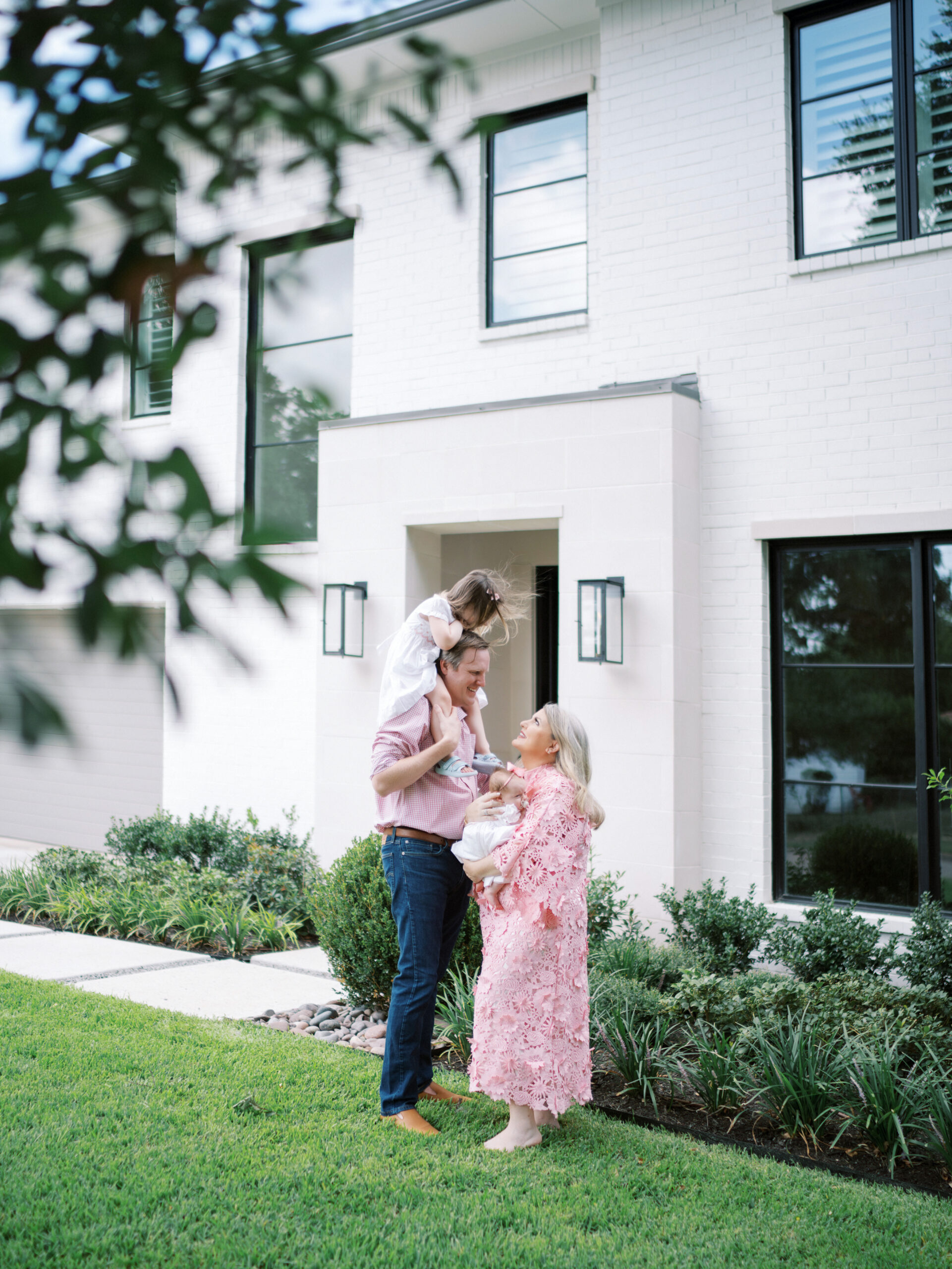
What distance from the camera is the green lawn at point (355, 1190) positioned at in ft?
10.1

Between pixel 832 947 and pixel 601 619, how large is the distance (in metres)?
2.41

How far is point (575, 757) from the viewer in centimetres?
404

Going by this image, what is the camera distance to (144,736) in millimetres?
10672

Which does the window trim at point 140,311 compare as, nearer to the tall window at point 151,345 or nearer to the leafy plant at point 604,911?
the tall window at point 151,345

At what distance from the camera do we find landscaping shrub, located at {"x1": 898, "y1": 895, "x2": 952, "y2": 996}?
523cm

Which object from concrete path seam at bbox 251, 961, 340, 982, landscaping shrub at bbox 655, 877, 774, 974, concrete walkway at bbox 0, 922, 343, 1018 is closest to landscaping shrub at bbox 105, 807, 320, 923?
concrete walkway at bbox 0, 922, 343, 1018

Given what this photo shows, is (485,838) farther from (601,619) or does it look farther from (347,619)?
(347,619)

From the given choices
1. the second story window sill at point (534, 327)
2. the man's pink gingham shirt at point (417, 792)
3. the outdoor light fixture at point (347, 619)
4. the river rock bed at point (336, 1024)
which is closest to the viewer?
the man's pink gingham shirt at point (417, 792)

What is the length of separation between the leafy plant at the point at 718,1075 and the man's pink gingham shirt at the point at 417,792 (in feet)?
4.43

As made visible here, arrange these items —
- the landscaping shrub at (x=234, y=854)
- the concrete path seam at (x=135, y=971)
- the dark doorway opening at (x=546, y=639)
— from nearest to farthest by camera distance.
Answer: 1. the concrete path seam at (x=135, y=971)
2. the landscaping shrub at (x=234, y=854)
3. the dark doorway opening at (x=546, y=639)

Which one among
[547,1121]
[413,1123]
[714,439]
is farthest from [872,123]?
[413,1123]

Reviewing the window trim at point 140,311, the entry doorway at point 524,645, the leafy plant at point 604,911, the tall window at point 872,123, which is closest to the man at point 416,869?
the leafy plant at point 604,911

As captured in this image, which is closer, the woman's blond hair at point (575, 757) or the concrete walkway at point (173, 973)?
the woman's blond hair at point (575, 757)

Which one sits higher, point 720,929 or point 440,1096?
point 720,929
